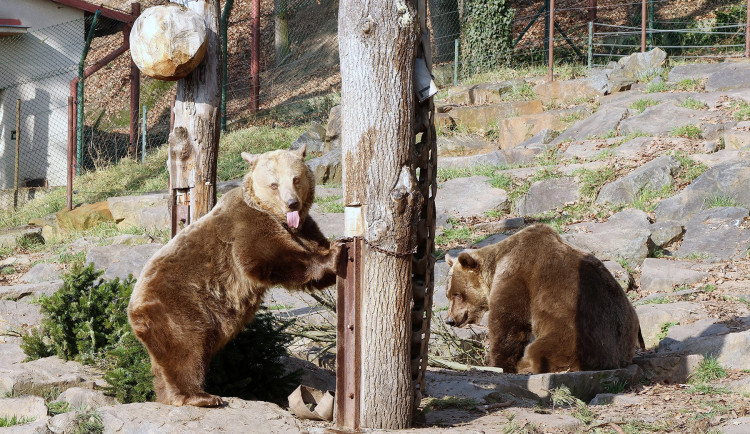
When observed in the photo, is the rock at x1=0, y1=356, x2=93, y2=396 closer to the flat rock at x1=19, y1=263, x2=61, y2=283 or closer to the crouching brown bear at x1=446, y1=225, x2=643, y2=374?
the crouching brown bear at x1=446, y1=225, x2=643, y2=374

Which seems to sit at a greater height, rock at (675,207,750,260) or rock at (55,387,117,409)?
rock at (675,207,750,260)

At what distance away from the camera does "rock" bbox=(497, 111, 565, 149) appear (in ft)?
54.9

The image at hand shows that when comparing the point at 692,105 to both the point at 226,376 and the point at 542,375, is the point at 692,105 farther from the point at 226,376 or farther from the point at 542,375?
the point at 226,376

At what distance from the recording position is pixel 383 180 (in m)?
5.12

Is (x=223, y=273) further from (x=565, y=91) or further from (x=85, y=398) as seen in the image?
(x=565, y=91)

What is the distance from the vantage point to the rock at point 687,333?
799 cm

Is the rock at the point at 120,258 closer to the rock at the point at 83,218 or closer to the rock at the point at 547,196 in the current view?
the rock at the point at 83,218

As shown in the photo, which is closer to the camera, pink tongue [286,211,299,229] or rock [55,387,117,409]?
pink tongue [286,211,299,229]

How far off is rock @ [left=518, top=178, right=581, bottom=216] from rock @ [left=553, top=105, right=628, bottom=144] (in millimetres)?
2317

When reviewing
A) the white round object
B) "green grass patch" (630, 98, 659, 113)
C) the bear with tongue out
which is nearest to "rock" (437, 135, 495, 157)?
"green grass patch" (630, 98, 659, 113)

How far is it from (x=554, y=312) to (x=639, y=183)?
252 inches

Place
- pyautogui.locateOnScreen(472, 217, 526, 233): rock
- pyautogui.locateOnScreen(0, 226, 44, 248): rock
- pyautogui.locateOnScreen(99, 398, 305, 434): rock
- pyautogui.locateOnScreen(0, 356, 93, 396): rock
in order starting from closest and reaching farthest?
pyautogui.locateOnScreen(99, 398, 305, 434): rock
pyautogui.locateOnScreen(0, 356, 93, 396): rock
pyautogui.locateOnScreen(472, 217, 526, 233): rock
pyautogui.locateOnScreen(0, 226, 44, 248): rock

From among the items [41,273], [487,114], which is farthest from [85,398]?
[487,114]

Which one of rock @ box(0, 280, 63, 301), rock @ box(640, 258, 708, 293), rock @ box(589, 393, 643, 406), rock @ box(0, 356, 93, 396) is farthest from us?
rock @ box(0, 280, 63, 301)
